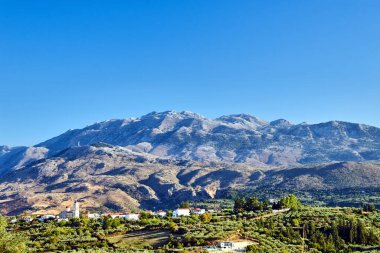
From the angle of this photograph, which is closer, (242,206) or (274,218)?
(274,218)

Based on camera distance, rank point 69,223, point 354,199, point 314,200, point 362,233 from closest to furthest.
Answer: point 362,233, point 69,223, point 354,199, point 314,200

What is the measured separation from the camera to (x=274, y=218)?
84.6 meters

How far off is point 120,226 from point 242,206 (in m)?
36.5

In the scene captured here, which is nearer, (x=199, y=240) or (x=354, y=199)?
(x=199, y=240)

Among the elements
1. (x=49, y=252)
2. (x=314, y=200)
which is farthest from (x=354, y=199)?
(x=49, y=252)

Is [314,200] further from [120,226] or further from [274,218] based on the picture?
[120,226]

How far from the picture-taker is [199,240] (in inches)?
2579

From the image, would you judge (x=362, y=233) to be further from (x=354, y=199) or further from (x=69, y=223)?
(x=354, y=199)

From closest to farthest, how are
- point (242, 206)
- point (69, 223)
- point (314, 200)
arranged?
point (69, 223) → point (242, 206) → point (314, 200)

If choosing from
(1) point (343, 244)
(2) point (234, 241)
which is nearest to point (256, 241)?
(2) point (234, 241)

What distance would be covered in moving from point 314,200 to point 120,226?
415ft

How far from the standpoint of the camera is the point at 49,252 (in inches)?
2387

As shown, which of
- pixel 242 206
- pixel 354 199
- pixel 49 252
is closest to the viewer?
pixel 49 252

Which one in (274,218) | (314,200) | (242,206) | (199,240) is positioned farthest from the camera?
(314,200)
